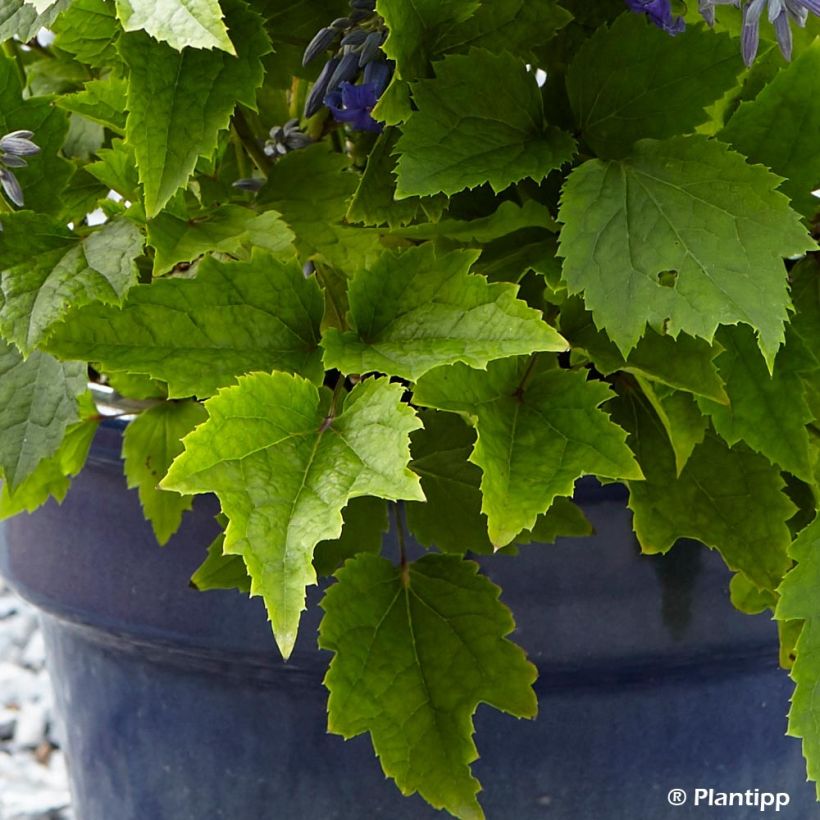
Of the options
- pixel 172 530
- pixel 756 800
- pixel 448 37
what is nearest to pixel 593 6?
pixel 448 37

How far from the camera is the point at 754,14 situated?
45 cm

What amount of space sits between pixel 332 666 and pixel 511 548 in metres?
0.10

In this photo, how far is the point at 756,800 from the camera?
2.30 feet

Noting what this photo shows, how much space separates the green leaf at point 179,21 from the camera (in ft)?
1.42

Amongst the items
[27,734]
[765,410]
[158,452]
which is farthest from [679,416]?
[27,734]

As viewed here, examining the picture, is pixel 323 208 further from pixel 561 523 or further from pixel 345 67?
pixel 561 523

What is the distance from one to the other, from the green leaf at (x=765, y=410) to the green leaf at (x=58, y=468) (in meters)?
0.29

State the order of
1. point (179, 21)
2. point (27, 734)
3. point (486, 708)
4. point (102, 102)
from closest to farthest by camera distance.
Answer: point (179, 21), point (102, 102), point (486, 708), point (27, 734)

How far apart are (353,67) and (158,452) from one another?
0.20 meters

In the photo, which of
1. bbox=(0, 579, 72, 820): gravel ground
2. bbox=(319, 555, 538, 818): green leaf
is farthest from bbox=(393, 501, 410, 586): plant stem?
bbox=(0, 579, 72, 820): gravel ground

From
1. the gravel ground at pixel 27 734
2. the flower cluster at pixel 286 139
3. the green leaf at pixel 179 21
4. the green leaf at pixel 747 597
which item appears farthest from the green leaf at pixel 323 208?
the gravel ground at pixel 27 734

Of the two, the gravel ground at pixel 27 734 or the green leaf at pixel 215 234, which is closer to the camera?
the green leaf at pixel 215 234

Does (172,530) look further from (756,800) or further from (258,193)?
(756,800)

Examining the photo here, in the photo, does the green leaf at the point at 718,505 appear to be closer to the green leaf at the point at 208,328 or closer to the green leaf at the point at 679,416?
the green leaf at the point at 679,416
